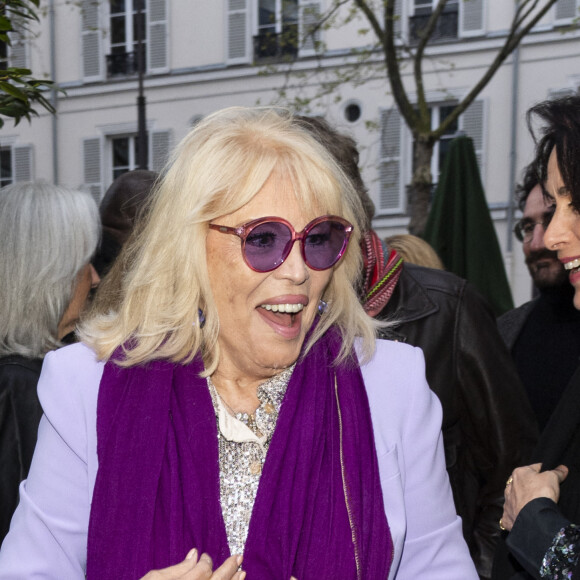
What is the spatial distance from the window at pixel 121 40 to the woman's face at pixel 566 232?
1979cm

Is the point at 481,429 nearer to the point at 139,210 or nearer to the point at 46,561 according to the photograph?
the point at 139,210

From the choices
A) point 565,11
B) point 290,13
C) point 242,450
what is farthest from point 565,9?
point 242,450

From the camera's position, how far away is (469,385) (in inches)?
123

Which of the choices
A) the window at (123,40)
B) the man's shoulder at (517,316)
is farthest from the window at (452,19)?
the man's shoulder at (517,316)

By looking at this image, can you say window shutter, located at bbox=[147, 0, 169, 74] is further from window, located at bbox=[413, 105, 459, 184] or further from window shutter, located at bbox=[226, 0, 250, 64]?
window, located at bbox=[413, 105, 459, 184]

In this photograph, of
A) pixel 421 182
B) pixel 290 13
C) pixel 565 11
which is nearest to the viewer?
pixel 421 182

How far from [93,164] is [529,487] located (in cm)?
2052

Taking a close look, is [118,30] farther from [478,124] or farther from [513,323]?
[513,323]

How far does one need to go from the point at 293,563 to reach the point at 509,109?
1801 cm

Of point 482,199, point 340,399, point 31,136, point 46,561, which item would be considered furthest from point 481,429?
point 31,136

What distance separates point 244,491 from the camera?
2.31m

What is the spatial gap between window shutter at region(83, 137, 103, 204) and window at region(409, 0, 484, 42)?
7.96m

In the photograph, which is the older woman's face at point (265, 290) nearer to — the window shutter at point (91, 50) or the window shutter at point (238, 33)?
the window shutter at point (238, 33)

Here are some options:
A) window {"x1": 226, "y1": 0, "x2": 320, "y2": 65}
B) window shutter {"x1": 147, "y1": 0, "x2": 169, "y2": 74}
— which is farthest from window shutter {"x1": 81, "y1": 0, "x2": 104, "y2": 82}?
window {"x1": 226, "y1": 0, "x2": 320, "y2": 65}
